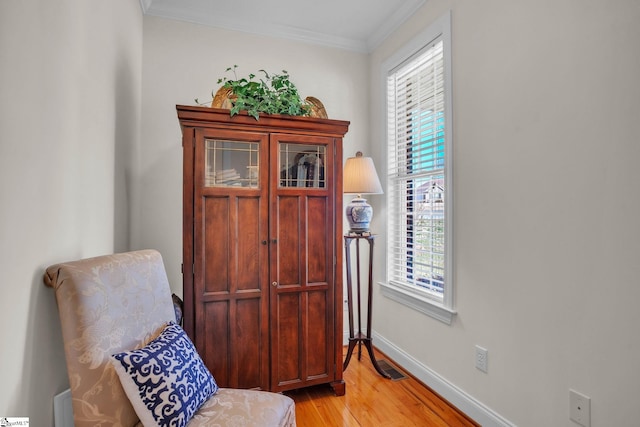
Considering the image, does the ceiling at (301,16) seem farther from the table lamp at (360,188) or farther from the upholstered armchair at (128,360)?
the upholstered armchair at (128,360)

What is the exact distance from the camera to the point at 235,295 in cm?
197

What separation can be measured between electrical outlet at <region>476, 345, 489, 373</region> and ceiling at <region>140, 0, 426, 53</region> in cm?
239

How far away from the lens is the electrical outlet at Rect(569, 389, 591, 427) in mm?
1376

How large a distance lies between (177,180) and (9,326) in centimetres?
176

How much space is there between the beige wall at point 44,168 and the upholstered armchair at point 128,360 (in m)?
0.11

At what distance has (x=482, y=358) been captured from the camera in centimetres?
188

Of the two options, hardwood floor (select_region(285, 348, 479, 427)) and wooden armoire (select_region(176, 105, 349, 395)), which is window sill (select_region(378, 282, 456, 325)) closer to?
hardwood floor (select_region(285, 348, 479, 427))

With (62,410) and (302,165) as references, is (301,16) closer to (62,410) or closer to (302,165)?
(302,165)

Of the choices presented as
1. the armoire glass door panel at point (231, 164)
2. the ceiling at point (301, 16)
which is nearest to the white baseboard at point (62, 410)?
the armoire glass door panel at point (231, 164)

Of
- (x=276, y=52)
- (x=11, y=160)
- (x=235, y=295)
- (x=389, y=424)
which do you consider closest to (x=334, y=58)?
(x=276, y=52)

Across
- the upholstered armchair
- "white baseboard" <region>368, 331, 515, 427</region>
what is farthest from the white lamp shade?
the upholstered armchair

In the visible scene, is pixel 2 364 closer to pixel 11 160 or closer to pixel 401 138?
pixel 11 160

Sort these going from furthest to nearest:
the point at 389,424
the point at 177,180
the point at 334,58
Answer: the point at 334,58, the point at 177,180, the point at 389,424

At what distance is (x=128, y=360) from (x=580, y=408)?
184 centimetres
